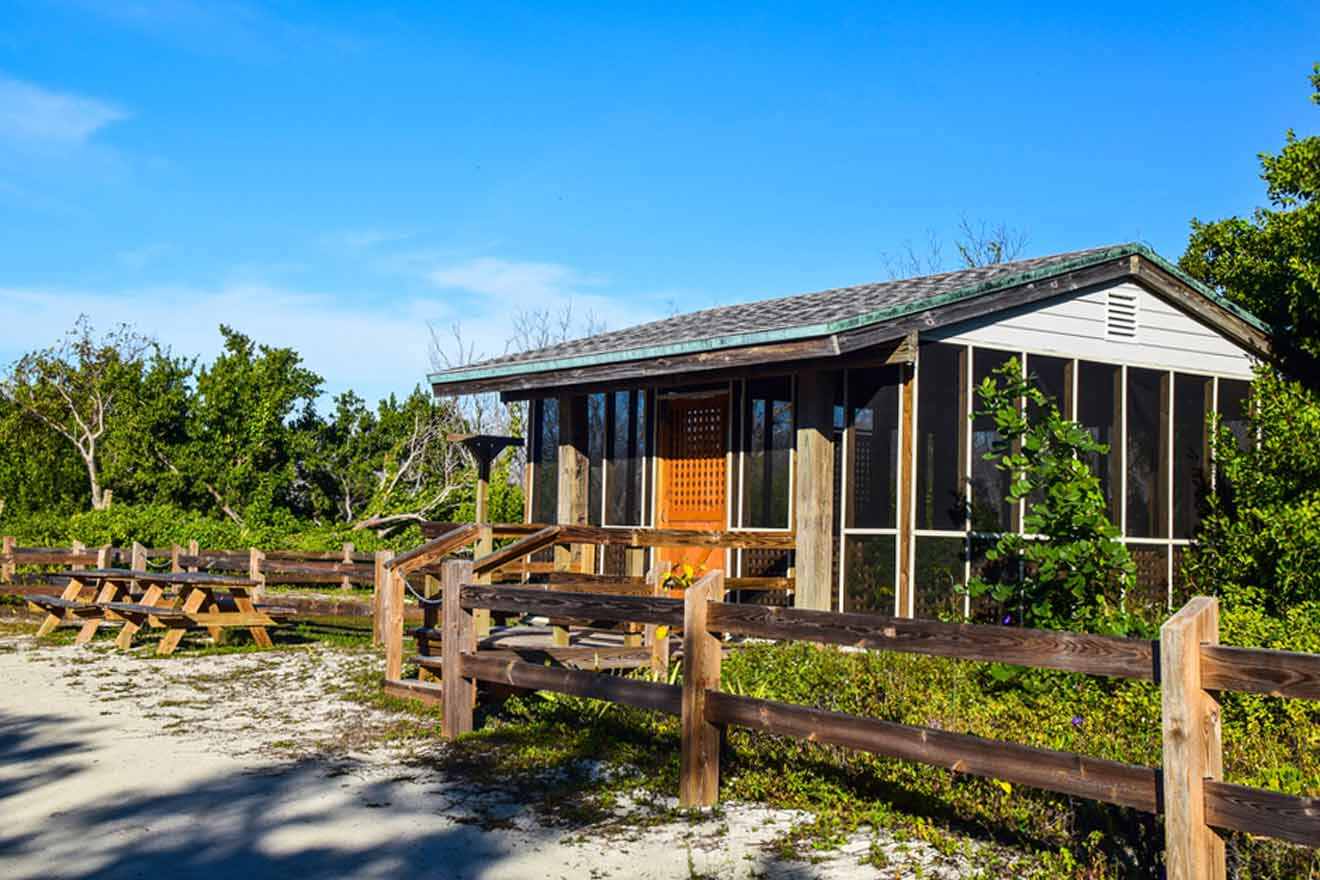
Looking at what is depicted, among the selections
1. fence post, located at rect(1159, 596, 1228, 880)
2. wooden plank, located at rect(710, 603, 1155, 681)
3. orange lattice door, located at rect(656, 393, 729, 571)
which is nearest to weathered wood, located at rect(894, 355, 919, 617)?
orange lattice door, located at rect(656, 393, 729, 571)

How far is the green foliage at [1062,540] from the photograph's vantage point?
10766mm

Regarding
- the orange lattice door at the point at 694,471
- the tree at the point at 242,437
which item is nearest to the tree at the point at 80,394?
the tree at the point at 242,437

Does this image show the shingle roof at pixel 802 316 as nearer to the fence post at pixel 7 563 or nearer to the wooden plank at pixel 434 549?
the wooden plank at pixel 434 549

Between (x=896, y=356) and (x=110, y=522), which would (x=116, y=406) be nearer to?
(x=110, y=522)

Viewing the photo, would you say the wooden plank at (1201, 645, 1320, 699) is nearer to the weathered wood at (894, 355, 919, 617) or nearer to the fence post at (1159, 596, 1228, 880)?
the fence post at (1159, 596, 1228, 880)

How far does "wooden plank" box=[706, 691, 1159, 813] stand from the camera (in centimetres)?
484

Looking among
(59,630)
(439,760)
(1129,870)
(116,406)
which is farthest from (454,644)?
(116,406)

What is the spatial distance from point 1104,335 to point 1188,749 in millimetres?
10205

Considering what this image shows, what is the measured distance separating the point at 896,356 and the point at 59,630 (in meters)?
10.9

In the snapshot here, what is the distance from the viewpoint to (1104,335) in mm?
14039

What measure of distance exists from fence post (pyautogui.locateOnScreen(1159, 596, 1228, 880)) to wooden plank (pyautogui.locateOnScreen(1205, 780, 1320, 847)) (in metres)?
0.05

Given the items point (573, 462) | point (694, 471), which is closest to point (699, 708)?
point (694, 471)

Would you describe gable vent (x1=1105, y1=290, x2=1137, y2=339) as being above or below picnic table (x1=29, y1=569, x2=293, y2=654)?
above

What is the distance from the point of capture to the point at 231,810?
6484 mm
